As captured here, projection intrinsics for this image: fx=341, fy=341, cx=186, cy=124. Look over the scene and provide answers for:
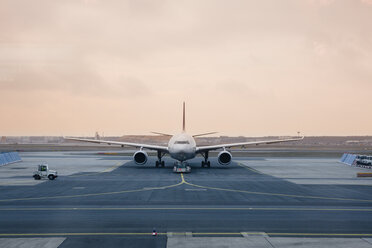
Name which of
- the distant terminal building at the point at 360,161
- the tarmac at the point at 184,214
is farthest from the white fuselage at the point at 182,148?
the distant terminal building at the point at 360,161

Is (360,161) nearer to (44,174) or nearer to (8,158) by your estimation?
(44,174)

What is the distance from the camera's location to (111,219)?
60.9ft

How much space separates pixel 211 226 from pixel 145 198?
8.96m

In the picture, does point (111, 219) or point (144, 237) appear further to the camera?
point (111, 219)

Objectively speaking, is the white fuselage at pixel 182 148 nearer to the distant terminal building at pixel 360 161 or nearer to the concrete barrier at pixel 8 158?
the distant terminal building at pixel 360 161

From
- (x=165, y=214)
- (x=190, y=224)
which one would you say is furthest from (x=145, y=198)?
(x=190, y=224)

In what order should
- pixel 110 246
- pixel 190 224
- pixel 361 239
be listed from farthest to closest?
pixel 190 224
pixel 361 239
pixel 110 246

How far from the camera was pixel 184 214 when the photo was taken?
19719mm

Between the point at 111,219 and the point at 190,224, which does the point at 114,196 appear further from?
the point at 190,224

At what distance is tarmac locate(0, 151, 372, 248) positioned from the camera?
49.0 ft

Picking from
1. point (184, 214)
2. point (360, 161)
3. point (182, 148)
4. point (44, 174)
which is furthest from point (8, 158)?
point (360, 161)

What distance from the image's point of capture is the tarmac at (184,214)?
14.9 m

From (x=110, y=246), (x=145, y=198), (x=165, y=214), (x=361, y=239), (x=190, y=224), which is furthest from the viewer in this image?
(x=145, y=198)

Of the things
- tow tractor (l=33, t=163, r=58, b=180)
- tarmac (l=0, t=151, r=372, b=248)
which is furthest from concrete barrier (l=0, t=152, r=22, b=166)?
tarmac (l=0, t=151, r=372, b=248)
